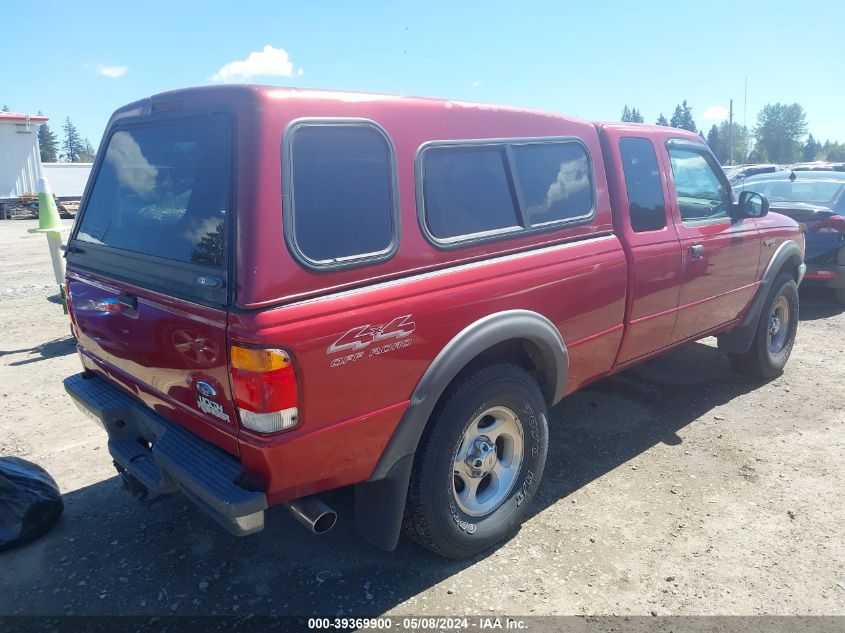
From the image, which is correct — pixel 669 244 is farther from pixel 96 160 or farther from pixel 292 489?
pixel 96 160

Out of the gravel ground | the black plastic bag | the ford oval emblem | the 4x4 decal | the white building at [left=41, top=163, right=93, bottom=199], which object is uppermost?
the white building at [left=41, top=163, right=93, bottom=199]

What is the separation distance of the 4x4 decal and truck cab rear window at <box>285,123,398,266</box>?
0.87ft

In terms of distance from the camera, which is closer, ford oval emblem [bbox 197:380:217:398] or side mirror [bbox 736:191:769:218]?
ford oval emblem [bbox 197:380:217:398]

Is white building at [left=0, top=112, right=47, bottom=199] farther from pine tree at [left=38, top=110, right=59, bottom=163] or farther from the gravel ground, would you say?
pine tree at [left=38, top=110, right=59, bottom=163]

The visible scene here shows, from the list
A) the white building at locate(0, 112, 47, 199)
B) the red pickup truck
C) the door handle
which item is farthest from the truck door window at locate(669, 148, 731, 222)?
the white building at locate(0, 112, 47, 199)

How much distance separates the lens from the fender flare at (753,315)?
4879 mm

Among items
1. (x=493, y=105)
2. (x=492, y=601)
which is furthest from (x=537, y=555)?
(x=493, y=105)

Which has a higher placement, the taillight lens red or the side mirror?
the side mirror

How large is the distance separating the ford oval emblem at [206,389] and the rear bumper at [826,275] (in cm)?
764

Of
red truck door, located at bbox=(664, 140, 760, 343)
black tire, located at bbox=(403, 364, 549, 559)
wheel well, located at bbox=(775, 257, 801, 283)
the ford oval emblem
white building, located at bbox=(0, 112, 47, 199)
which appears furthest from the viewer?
white building, located at bbox=(0, 112, 47, 199)

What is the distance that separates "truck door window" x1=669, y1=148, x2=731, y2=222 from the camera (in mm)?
4156

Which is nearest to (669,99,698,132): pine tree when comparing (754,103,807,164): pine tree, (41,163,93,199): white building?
(754,103,807,164): pine tree

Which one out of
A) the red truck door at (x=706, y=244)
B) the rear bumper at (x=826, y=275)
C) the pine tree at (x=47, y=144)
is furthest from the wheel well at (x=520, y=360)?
the pine tree at (x=47, y=144)

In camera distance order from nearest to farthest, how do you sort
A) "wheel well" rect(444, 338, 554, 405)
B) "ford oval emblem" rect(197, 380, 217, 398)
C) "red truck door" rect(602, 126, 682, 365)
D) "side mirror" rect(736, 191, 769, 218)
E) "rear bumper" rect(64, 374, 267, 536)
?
"rear bumper" rect(64, 374, 267, 536) → "ford oval emblem" rect(197, 380, 217, 398) → "wheel well" rect(444, 338, 554, 405) → "red truck door" rect(602, 126, 682, 365) → "side mirror" rect(736, 191, 769, 218)
